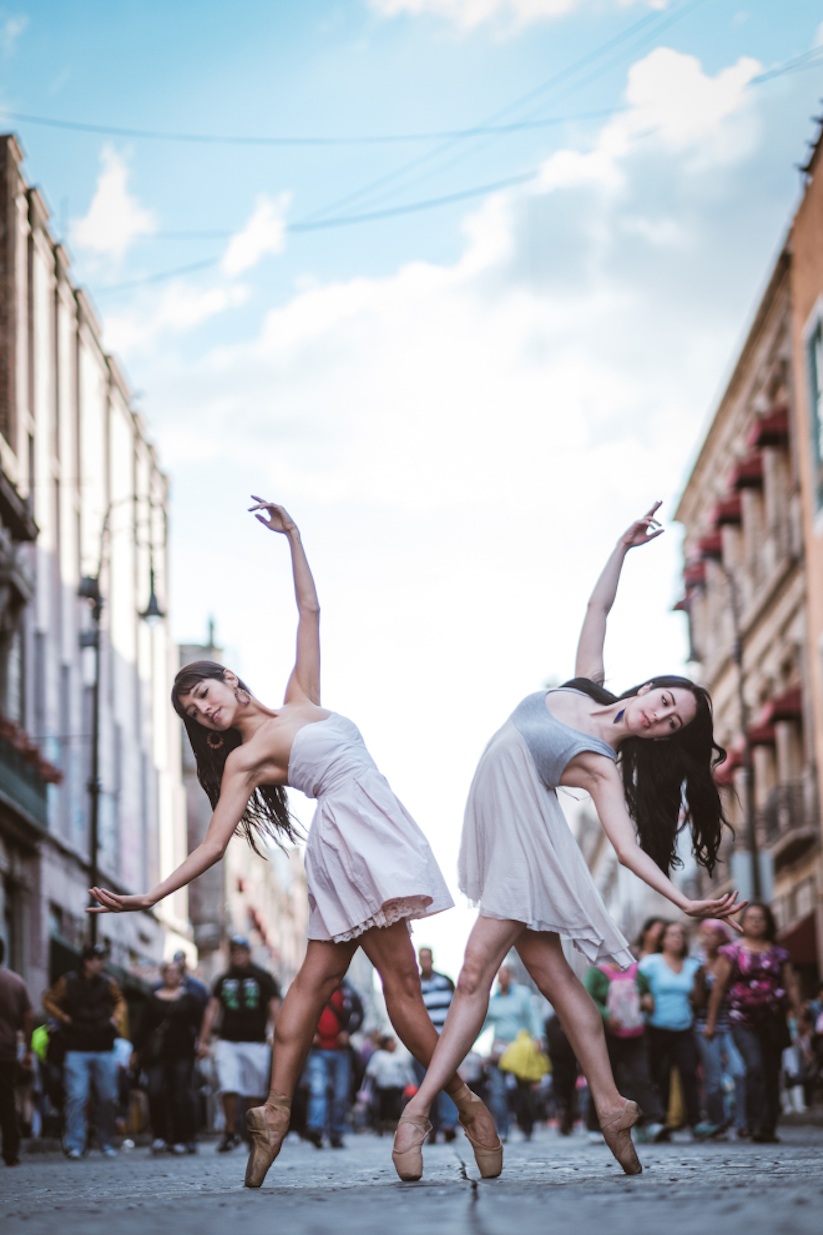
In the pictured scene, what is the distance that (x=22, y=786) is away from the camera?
35.7m

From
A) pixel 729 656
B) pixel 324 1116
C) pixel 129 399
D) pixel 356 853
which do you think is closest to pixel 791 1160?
pixel 356 853

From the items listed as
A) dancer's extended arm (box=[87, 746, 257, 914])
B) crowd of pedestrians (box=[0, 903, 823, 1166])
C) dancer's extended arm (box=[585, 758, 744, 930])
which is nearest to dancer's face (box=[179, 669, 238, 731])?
dancer's extended arm (box=[87, 746, 257, 914])

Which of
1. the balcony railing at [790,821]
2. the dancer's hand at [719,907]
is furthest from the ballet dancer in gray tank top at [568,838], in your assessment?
the balcony railing at [790,821]

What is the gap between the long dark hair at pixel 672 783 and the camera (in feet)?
25.1

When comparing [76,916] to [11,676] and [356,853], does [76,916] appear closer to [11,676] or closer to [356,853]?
[11,676]

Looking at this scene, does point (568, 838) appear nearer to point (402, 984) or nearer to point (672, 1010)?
point (402, 984)

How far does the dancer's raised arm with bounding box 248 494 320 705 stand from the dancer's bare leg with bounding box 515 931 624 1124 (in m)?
1.24

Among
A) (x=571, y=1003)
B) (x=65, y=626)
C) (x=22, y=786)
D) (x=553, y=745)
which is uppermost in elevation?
(x=65, y=626)

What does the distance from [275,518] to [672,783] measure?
178cm

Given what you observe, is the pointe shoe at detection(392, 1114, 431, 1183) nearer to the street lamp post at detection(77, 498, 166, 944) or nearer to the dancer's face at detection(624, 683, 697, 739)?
the dancer's face at detection(624, 683, 697, 739)

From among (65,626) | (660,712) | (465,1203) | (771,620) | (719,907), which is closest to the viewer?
(465,1203)

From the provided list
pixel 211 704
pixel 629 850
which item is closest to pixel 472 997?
pixel 629 850

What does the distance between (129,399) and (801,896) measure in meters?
25.8

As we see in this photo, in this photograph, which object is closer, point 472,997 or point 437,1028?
point 472,997
